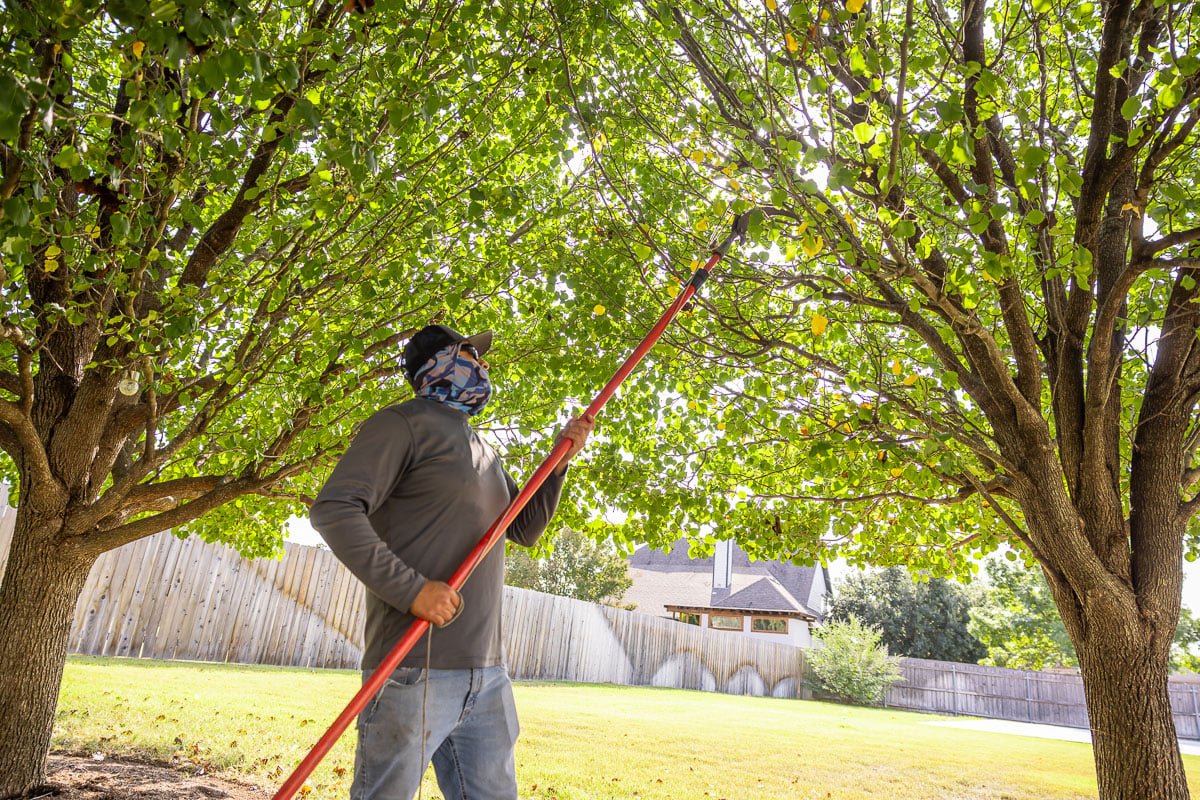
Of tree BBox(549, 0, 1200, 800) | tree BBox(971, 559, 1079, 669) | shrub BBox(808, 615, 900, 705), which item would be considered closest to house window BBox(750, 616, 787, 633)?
tree BBox(971, 559, 1079, 669)

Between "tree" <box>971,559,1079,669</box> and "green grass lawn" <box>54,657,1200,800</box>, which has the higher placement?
"tree" <box>971,559,1079,669</box>

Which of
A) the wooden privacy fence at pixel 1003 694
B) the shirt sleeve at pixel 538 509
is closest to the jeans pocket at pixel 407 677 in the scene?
the shirt sleeve at pixel 538 509

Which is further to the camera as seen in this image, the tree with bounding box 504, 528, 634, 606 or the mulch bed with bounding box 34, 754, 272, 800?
the tree with bounding box 504, 528, 634, 606

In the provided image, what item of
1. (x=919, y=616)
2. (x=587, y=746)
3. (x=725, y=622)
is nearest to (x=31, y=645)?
(x=587, y=746)

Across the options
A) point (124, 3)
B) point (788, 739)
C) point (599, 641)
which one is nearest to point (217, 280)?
point (124, 3)

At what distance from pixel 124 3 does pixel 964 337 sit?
4.19 meters

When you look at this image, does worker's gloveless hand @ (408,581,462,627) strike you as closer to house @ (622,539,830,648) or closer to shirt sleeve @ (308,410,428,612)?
shirt sleeve @ (308,410,428,612)

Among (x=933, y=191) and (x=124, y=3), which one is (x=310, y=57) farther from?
(x=933, y=191)

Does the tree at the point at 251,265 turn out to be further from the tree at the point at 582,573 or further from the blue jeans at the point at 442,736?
the tree at the point at 582,573

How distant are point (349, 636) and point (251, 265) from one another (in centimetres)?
1014

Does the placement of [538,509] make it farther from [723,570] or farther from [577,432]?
[723,570]

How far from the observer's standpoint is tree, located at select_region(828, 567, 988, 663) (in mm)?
31250

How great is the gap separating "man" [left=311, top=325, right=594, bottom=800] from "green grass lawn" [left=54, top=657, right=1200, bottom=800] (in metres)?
3.25

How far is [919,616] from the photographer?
3133cm
